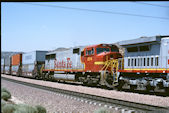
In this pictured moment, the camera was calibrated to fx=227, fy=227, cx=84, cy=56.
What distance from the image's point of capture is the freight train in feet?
45.3

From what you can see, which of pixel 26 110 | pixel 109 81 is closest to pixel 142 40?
pixel 109 81

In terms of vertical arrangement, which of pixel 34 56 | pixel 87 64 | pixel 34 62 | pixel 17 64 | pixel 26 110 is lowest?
pixel 26 110

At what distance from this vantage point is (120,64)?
16.7 meters

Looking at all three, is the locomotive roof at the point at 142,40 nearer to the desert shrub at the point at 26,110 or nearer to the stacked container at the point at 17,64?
the desert shrub at the point at 26,110

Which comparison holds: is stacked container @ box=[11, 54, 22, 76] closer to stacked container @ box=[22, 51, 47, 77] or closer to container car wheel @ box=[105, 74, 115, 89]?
stacked container @ box=[22, 51, 47, 77]

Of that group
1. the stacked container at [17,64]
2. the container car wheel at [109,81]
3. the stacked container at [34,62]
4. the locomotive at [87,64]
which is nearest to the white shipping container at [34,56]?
the stacked container at [34,62]

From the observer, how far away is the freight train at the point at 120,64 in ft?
45.3

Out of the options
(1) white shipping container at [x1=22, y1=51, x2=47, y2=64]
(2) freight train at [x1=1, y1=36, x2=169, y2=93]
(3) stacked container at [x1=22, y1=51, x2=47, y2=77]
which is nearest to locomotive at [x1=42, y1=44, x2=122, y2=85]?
(2) freight train at [x1=1, y1=36, x2=169, y2=93]

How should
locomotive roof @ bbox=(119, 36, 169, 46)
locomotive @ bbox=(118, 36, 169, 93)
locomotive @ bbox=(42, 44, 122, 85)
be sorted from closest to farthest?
locomotive @ bbox=(118, 36, 169, 93), locomotive roof @ bbox=(119, 36, 169, 46), locomotive @ bbox=(42, 44, 122, 85)

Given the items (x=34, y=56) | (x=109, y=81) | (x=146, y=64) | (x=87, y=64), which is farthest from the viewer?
(x=34, y=56)

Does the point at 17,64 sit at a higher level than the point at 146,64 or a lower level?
lower

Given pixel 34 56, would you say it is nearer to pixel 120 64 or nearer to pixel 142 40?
pixel 120 64

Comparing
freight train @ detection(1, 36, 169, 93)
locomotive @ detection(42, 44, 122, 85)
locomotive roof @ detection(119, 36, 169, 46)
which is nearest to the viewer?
freight train @ detection(1, 36, 169, 93)

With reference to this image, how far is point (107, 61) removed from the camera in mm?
17906
